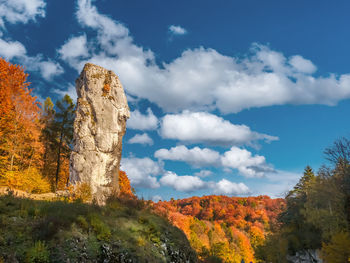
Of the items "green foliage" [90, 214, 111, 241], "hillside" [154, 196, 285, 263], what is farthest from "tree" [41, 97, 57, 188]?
"hillside" [154, 196, 285, 263]

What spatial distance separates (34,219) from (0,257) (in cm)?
230

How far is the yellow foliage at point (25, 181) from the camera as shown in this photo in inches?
944

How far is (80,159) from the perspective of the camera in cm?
3038

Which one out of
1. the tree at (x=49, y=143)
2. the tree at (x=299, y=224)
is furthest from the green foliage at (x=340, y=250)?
the tree at (x=49, y=143)

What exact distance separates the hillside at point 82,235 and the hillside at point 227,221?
57.3 meters

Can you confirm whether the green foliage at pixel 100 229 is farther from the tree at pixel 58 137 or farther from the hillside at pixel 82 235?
the tree at pixel 58 137

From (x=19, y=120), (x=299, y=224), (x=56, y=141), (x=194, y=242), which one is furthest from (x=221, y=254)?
(x=19, y=120)

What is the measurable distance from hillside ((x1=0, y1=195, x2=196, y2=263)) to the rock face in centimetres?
1600

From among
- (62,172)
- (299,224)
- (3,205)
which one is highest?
(62,172)

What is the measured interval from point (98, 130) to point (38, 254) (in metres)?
24.5

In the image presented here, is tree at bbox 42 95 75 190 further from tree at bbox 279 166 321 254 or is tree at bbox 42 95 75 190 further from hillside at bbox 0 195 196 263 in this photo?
tree at bbox 279 166 321 254

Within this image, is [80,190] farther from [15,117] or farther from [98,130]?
[15,117]

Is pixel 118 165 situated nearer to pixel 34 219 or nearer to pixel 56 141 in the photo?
pixel 56 141

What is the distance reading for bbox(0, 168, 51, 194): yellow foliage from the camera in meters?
24.0
